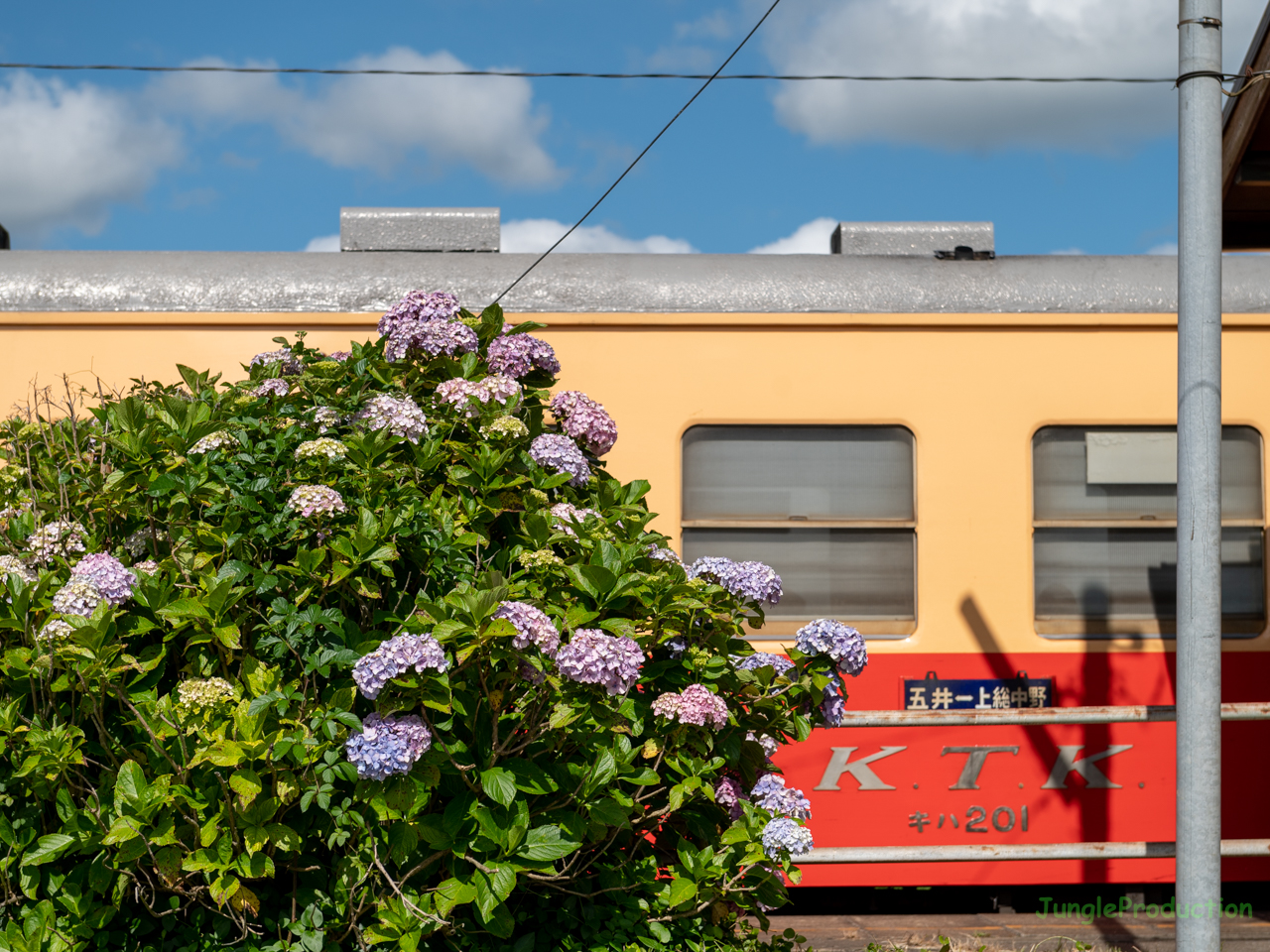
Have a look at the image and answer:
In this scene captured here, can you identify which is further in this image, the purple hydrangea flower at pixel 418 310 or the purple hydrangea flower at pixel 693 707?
the purple hydrangea flower at pixel 418 310

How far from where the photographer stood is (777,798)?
3068 mm

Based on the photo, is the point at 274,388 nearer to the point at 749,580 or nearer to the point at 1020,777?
the point at 749,580

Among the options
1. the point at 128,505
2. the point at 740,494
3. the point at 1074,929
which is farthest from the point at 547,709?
the point at 1074,929

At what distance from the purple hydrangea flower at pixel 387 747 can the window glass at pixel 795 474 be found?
2.36 m

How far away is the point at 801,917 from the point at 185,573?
314 centimetres

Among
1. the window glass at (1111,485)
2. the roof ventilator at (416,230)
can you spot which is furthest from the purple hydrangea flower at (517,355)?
the window glass at (1111,485)

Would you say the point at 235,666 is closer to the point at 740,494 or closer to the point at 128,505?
the point at 128,505

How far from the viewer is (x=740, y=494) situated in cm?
468

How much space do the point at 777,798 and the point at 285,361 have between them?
2.00 meters

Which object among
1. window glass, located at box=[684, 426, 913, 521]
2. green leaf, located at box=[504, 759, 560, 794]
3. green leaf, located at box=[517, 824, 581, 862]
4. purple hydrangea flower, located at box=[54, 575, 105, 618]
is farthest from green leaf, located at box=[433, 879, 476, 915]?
window glass, located at box=[684, 426, 913, 521]

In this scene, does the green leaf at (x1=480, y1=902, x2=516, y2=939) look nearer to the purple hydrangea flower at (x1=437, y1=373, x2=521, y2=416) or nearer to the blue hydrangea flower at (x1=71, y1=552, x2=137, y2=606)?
the blue hydrangea flower at (x1=71, y1=552, x2=137, y2=606)

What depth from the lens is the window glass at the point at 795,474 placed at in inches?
184

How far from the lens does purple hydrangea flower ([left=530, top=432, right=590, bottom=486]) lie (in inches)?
123

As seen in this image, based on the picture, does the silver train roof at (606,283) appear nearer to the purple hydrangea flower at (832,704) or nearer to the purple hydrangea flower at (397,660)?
the purple hydrangea flower at (832,704)
